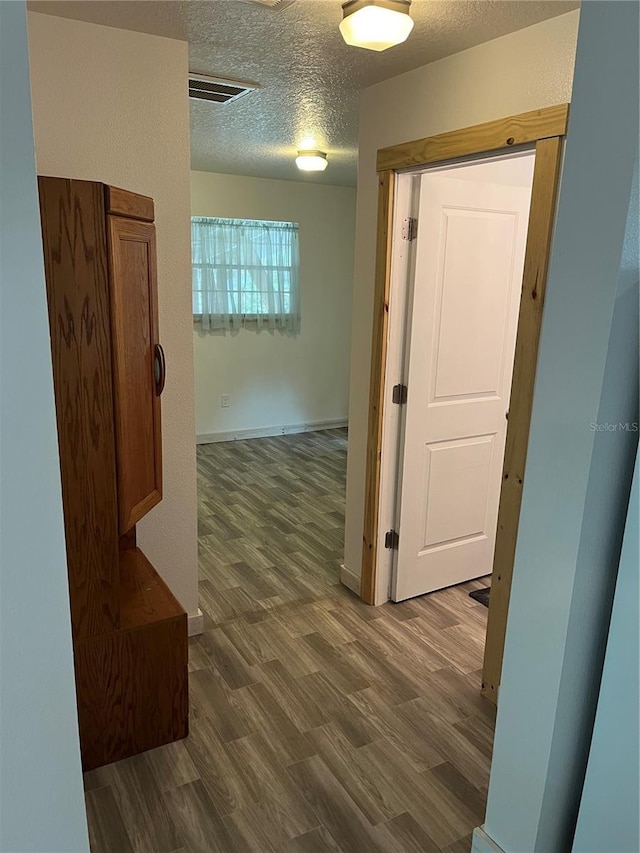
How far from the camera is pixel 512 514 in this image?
227 cm

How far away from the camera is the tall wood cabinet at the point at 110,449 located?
1656 millimetres

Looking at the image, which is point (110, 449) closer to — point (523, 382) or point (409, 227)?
point (523, 382)

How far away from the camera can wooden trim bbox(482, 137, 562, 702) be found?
6.64 ft

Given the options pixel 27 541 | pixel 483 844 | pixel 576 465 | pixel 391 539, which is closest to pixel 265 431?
pixel 391 539

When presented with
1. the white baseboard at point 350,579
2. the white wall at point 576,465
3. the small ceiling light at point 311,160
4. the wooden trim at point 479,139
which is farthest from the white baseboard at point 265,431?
the white wall at point 576,465

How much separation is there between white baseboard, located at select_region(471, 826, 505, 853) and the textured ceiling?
2.24 metres

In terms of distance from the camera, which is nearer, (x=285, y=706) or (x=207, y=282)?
(x=285, y=706)

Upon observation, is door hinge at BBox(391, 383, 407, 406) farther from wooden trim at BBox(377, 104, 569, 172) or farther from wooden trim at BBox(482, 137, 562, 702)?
wooden trim at BBox(377, 104, 569, 172)

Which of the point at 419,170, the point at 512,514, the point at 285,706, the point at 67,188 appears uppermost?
the point at 419,170

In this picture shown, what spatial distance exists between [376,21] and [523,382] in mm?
1192

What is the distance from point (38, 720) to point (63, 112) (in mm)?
1949

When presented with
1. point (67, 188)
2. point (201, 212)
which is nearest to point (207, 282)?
point (201, 212)

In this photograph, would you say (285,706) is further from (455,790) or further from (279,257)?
(279,257)

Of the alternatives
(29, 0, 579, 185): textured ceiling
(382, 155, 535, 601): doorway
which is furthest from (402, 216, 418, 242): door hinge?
(29, 0, 579, 185): textured ceiling
